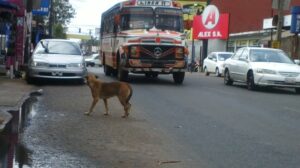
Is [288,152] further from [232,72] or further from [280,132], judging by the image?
[232,72]

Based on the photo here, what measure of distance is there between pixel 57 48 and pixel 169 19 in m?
4.28

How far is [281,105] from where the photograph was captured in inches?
580

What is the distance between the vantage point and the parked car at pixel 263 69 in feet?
60.7

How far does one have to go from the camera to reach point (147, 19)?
20.6m

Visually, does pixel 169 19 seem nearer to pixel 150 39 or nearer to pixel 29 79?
pixel 150 39

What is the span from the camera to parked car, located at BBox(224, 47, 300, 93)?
18.5 m

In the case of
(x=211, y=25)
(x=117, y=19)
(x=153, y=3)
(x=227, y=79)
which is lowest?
(x=227, y=79)

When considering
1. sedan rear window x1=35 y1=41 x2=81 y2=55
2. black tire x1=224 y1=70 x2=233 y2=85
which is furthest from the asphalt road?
black tire x1=224 y1=70 x2=233 y2=85

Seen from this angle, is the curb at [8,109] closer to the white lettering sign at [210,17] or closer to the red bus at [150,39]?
the red bus at [150,39]

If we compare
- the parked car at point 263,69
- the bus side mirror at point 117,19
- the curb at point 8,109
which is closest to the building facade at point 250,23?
the parked car at point 263,69

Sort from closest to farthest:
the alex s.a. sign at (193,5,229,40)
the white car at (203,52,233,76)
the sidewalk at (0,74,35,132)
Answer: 1. the sidewalk at (0,74,35,132)
2. the white car at (203,52,233,76)
3. the alex s.a. sign at (193,5,229,40)

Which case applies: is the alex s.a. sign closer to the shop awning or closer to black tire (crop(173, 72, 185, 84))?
black tire (crop(173, 72, 185, 84))

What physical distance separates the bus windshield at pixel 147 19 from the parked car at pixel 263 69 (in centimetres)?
247

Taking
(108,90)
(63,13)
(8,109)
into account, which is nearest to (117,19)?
(108,90)
